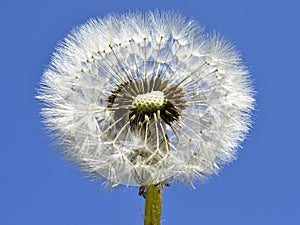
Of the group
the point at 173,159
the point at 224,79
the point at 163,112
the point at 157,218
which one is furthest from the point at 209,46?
the point at 157,218

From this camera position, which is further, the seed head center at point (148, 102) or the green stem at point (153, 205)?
the seed head center at point (148, 102)

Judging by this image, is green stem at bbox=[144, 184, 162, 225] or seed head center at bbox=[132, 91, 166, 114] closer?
green stem at bbox=[144, 184, 162, 225]

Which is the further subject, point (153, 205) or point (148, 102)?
point (148, 102)

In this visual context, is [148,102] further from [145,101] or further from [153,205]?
[153,205]

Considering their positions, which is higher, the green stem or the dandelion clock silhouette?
the dandelion clock silhouette

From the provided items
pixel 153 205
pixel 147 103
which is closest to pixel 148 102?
pixel 147 103
